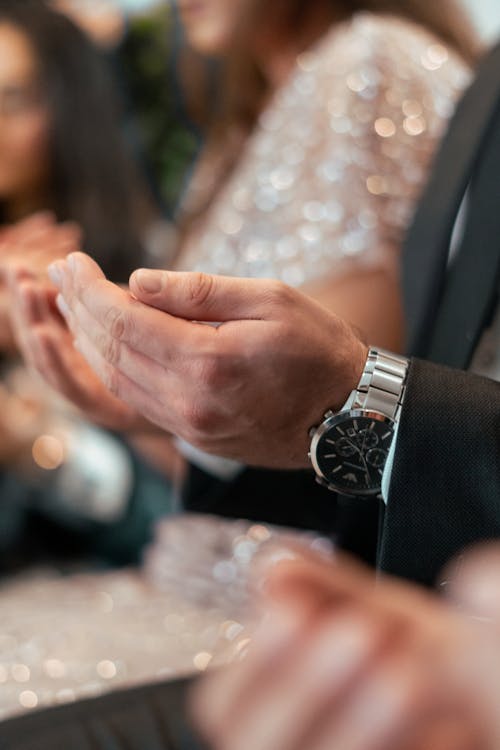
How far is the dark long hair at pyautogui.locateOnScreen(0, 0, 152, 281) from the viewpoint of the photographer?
97cm

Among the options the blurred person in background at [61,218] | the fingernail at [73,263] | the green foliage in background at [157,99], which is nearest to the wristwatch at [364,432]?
the fingernail at [73,263]

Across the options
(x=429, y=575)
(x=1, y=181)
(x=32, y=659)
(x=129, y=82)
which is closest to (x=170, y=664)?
(x=32, y=659)

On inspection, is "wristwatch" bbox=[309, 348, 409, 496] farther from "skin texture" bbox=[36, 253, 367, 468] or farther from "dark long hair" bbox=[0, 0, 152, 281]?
"dark long hair" bbox=[0, 0, 152, 281]

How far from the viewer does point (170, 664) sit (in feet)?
1.85

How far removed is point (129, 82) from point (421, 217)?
1137 millimetres

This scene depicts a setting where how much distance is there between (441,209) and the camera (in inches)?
19.9

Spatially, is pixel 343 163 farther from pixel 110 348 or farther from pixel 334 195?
pixel 110 348

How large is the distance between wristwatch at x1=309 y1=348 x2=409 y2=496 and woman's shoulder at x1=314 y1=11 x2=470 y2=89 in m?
0.32

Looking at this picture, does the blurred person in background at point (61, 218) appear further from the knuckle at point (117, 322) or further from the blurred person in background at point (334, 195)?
the knuckle at point (117, 322)

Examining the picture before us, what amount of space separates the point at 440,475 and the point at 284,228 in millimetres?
296

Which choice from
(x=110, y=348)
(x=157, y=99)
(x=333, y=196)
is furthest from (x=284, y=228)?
(x=157, y=99)

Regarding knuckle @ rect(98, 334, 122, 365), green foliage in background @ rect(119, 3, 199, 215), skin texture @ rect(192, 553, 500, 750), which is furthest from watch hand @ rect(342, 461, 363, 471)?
green foliage in background @ rect(119, 3, 199, 215)

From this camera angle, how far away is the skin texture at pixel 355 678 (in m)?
0.15

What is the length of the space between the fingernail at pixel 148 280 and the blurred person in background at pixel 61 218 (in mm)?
478
